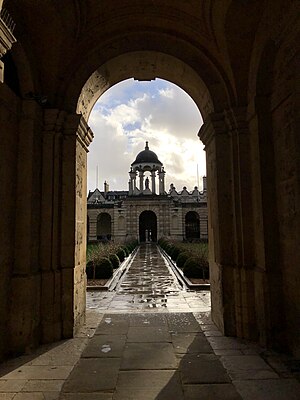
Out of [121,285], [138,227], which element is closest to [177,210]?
[138,227]

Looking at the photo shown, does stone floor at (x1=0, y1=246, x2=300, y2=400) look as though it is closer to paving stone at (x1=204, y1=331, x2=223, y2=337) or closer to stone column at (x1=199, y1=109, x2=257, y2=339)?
paving stone at (x1=204, y1=331, x2=223, y2=337)

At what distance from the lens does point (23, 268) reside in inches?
173

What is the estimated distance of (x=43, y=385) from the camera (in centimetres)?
326

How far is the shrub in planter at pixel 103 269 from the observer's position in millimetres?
11797

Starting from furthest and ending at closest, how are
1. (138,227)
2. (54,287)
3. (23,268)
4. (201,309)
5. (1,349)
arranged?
(138,227) < (201,309) < (54,287) < (23,268) < (1,349)

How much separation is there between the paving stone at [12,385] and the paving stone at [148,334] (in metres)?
1.69

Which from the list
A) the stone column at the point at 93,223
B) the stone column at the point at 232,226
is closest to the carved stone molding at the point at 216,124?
the stone column at the point at 232,226

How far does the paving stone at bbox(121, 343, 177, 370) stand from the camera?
371 centimetres

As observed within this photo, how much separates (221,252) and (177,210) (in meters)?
34.9

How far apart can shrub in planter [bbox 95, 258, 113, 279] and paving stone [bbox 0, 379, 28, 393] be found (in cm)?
845

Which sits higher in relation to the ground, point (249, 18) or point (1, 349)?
point (249, 18)

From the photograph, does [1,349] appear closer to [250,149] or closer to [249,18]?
[250,149]

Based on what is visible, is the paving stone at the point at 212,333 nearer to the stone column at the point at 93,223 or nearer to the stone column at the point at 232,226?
the stone column at the point at 232,226

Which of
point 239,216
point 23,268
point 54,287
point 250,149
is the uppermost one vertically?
point 250,149
